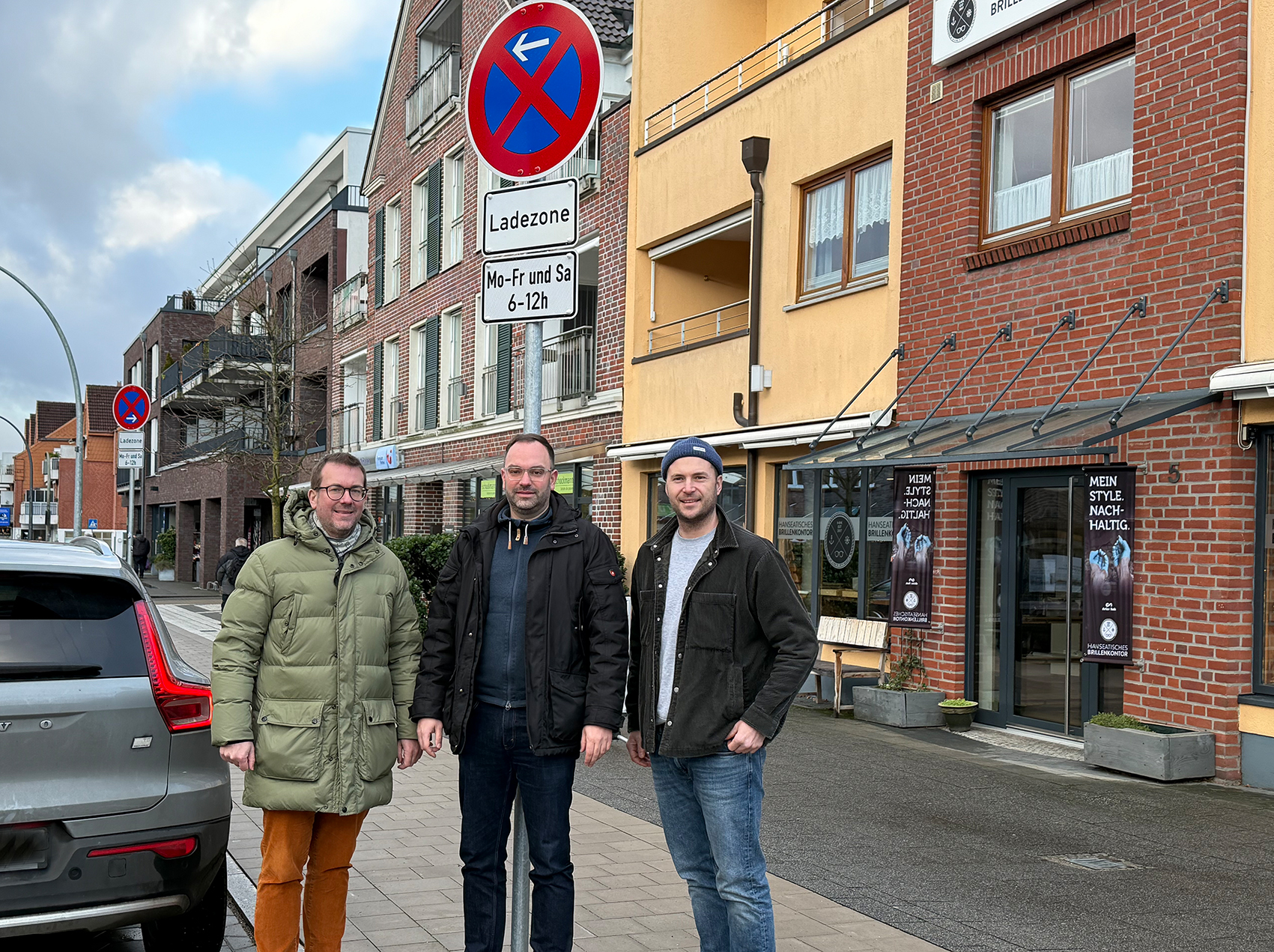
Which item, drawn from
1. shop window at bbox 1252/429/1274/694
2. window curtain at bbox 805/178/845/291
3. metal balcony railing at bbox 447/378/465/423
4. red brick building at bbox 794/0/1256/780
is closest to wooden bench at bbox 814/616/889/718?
red brick building at bbox 794/0/1256/780

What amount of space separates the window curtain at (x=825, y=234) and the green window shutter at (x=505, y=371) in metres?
8.19

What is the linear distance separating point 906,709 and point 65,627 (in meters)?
8.15

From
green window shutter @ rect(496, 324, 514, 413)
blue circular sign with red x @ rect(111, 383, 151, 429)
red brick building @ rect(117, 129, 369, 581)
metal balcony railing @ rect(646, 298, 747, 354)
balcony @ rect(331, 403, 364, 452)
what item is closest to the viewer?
metal balcony railing @ rect(646, 298, 747, 354)

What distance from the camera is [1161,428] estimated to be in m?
9.46

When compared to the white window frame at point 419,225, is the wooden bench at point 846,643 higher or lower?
lower

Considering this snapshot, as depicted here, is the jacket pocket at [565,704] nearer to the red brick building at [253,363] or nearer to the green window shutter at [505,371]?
the green window shutter at [505,371]

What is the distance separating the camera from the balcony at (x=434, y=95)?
82.0 ft

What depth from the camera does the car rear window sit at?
4363mm

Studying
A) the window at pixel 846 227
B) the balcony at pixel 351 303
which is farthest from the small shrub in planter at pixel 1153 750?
the balcony at pixel 351 303

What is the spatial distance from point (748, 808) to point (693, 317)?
1294cm

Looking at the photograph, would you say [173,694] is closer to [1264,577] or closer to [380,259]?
[1264,577]

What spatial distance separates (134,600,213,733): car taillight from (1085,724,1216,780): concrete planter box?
6606 millimetres

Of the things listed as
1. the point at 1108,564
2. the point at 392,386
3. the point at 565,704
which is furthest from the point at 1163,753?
the point at 392,386

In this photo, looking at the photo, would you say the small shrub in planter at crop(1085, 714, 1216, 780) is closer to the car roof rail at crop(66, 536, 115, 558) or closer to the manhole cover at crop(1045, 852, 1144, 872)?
the manhole cover at crop(1045, 852, 1144, 872)
